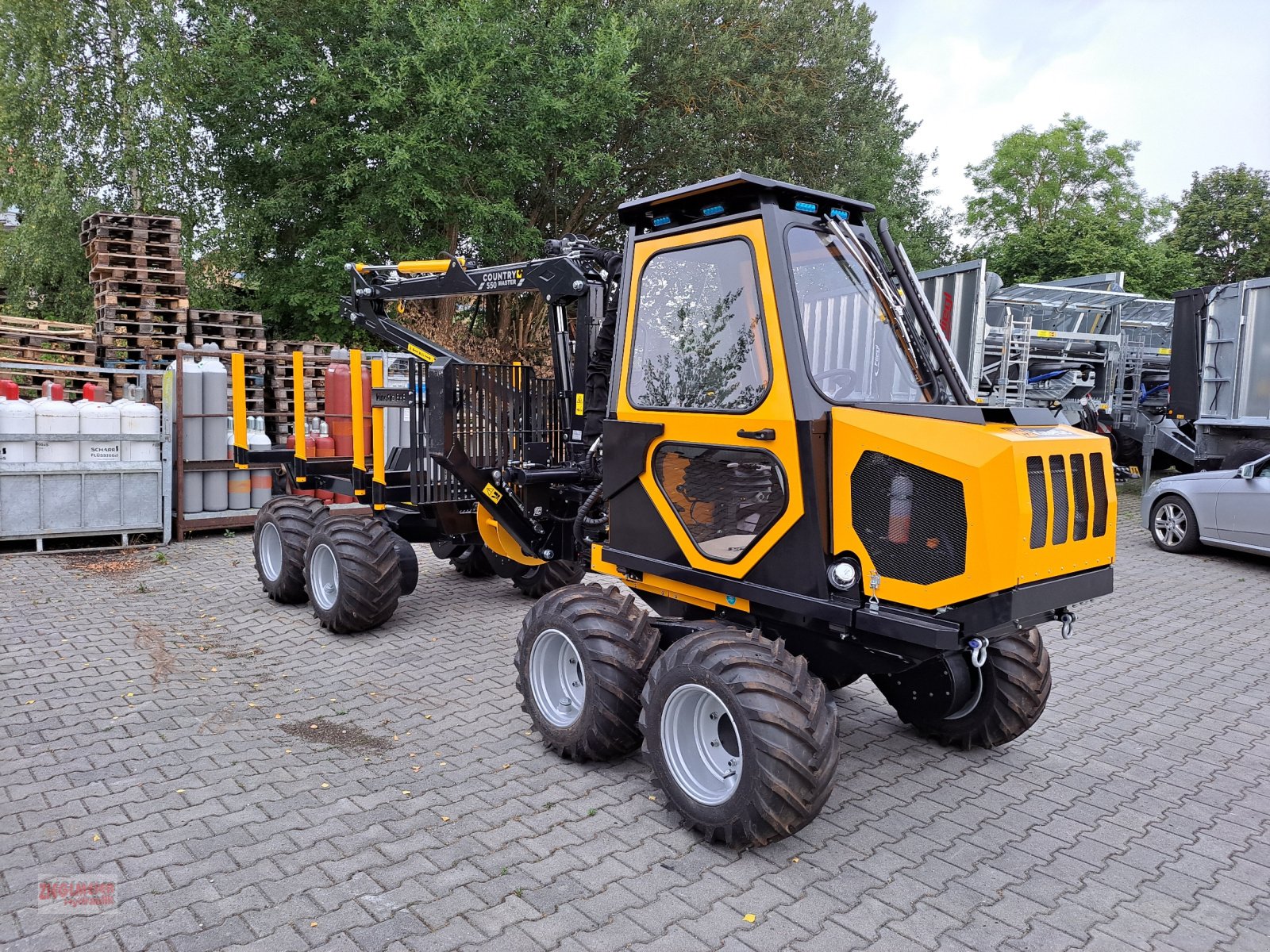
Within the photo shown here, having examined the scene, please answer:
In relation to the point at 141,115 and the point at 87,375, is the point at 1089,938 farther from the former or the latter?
the point at 141,115

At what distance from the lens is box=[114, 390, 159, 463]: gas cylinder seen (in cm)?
916

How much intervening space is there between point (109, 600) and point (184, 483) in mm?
2632

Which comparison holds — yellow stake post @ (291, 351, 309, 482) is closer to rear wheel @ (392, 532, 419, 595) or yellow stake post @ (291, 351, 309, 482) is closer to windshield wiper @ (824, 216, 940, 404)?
rear wheel @ (392, 532, 419, 595)

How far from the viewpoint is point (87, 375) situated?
41.2ft

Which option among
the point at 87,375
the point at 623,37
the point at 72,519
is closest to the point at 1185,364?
the point at 623,37

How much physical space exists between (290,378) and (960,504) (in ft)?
37.6

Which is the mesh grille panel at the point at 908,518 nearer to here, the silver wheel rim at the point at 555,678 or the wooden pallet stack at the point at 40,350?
the silver wheel rim at the point at 555,678

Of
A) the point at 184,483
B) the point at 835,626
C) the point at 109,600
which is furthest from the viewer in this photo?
the point at 184,483

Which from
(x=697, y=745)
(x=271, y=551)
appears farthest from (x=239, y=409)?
(x=697, y=745)

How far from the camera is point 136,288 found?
40.0 feet

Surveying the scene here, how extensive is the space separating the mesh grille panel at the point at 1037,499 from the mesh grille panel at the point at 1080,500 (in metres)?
0.25

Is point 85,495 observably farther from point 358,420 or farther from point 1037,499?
point 1037,499

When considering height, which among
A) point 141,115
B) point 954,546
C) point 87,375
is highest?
point 141,115

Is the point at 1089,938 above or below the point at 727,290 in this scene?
below
